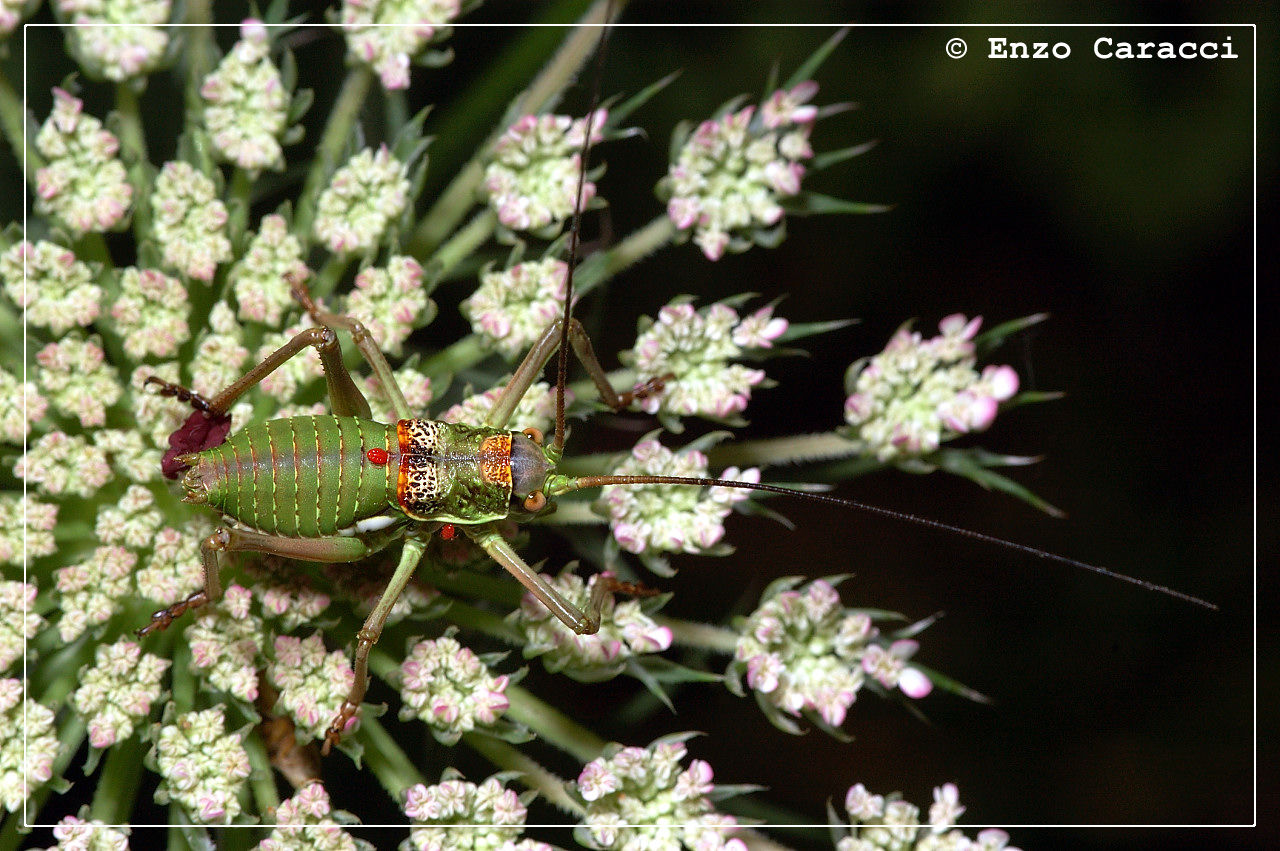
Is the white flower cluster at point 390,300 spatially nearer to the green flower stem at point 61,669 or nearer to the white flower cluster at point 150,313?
the white flower cluster at point 150,313

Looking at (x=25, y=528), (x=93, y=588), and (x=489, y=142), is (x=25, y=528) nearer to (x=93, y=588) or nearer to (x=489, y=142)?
(x=93, y=588)

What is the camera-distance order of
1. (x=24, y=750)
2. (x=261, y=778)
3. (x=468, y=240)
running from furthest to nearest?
(x=468, y=240) → (x=261, y=778) → (x=24, y=750)

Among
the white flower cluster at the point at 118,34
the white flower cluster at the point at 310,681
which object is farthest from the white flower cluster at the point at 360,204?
the white flower cluster at the point at 310,681

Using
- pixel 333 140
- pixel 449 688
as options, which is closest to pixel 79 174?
pixel 333 140

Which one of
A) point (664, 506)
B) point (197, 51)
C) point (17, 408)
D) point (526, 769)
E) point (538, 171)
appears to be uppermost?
point (197, 51)

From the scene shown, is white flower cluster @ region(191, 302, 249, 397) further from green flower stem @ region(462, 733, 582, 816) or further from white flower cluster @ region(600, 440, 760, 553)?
green flower stem @ region(462, 733, 582, 816)
